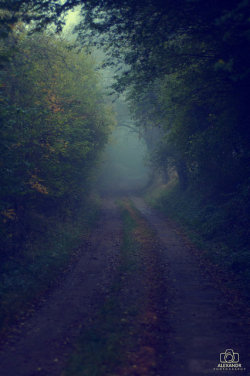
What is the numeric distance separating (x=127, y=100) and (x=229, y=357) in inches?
523

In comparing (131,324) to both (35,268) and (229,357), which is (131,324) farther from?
(35,268)

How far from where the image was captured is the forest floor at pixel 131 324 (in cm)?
655

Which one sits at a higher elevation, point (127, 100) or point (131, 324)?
point (127, 100)

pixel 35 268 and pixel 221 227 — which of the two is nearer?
pixel 35 268

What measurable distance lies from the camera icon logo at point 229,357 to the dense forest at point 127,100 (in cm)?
437

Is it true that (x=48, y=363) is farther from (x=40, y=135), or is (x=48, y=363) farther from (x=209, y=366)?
(x=40, y=135)

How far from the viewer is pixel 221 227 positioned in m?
17.2

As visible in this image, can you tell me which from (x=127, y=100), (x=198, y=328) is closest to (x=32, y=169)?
(x=127, y=100)

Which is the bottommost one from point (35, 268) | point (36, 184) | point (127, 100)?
point (35, 268)

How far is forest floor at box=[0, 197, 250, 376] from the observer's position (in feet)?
21.5

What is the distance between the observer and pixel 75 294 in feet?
34.6

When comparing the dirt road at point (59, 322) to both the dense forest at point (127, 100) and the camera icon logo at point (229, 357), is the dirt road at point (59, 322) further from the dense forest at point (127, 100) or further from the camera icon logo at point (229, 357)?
the camera icon logo at point (229, 357)
